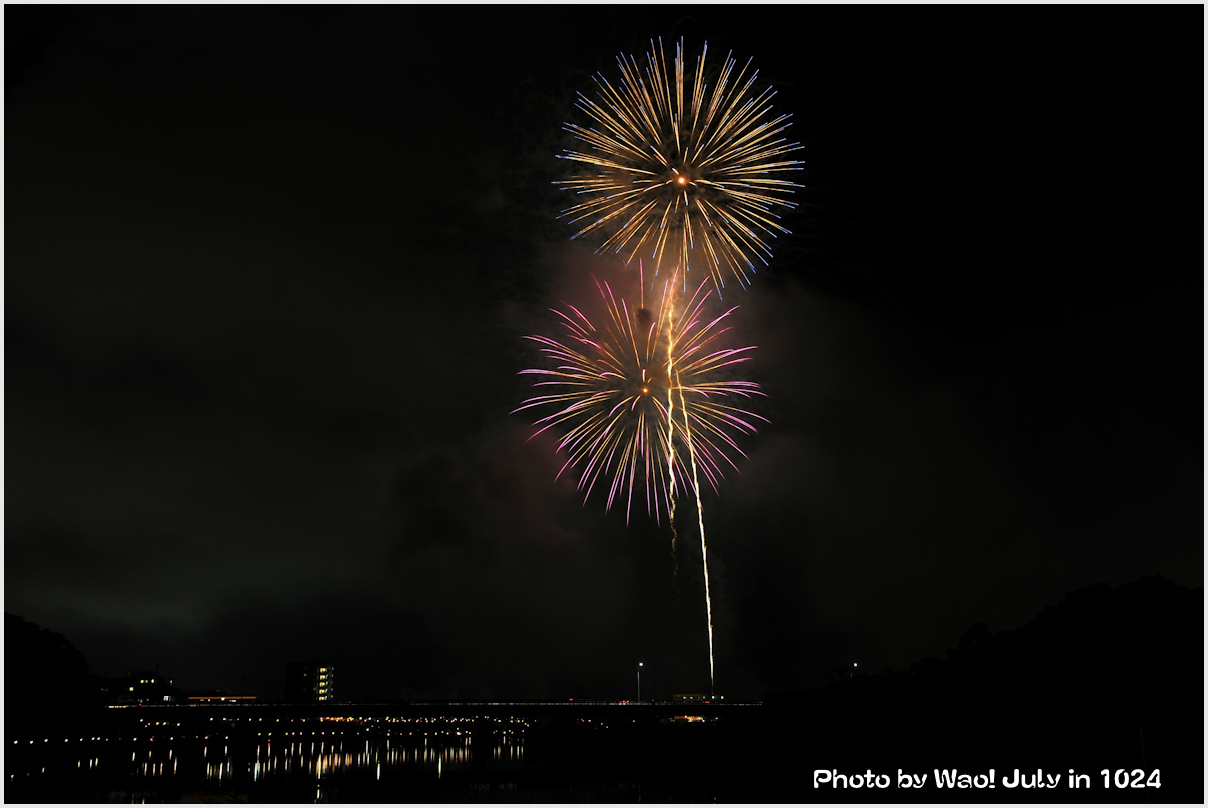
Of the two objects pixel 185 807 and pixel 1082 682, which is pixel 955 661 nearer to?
pixel 1082 682

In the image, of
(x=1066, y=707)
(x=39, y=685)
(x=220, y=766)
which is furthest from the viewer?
(x=220, y=766)

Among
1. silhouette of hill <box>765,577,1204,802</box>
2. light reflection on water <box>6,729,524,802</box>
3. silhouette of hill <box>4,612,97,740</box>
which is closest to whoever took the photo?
silhouette of hill <box>765,577,1204,802</box>

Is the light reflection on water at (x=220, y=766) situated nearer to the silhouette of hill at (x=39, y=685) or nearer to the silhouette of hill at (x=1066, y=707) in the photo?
the silhouette of hill at (x=39, y=685)

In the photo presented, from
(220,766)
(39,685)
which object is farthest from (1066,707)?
(39,685)

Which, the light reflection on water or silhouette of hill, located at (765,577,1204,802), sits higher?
silhouette of hill, located at (765,577,1204,802)

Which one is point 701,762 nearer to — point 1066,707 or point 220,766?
point 1066,707

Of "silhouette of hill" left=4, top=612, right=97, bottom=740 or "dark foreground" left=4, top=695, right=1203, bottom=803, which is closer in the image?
"dark foreground" left=4, top=695, right=1203, bottom=803

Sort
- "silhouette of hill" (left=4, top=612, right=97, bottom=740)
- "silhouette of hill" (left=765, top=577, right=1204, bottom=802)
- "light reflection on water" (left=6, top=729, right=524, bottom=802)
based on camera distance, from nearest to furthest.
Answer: "silhouette of hill" (left=765, top=577, right=1204, bottom=802), "light reflection on water" (left=6, top=729, right=524, bottom=802), "silhouette of hill" (left=4, top=612, right=97, bottom=740)

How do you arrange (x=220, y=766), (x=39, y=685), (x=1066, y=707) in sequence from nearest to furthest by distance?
(x=1066, y=707), (x=39, y=685), (x=220, y=766)

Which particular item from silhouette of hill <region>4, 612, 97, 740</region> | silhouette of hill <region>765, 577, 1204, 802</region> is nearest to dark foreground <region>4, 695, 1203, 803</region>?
silhouette of hill <region>765, 577, 1204, 802</region>

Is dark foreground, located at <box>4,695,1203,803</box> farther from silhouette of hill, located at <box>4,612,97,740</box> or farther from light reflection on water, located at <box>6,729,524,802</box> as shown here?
silhouette of hill, located at <box>4,612,97,740</box>

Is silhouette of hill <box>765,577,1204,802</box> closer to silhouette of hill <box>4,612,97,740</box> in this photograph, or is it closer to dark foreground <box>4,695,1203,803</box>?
dark foreground <box>4,695,1203,803</box>

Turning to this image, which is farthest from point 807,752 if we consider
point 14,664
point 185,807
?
point 14,664
